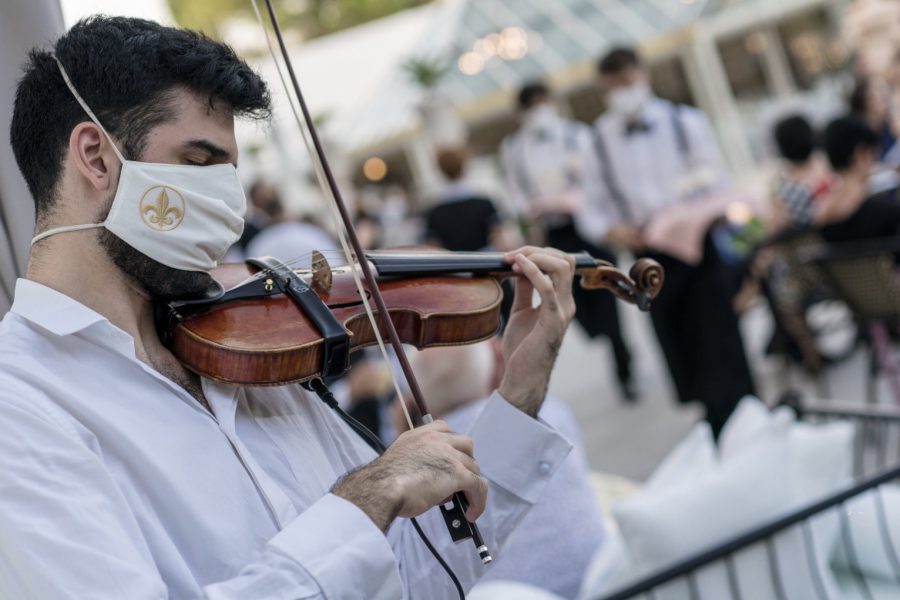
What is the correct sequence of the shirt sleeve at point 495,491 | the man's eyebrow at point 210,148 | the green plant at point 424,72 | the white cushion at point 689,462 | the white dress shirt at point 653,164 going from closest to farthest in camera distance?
the man's eyebrow at point 210,148
the shirt sleeve at point 495,491
the white cushion at point 689,462
the white dress shirt at point 653,164
the green plant at point 424,72

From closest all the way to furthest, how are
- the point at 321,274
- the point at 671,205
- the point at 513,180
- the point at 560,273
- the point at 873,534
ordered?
the point at 560,273 < the point at 321,274 < the point at 873,534 < the point at 671,205 < the point at 513,180

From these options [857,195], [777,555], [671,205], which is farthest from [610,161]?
[777,555]

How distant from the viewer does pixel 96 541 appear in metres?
1.11

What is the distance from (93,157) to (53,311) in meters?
0.23

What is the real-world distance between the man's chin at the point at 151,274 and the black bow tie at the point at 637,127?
13.5 feet

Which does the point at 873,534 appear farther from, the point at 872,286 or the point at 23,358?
the point at 872,286

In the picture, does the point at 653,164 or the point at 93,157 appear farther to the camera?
the point at 653,164

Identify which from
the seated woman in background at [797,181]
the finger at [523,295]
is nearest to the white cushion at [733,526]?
the finger at [523,295]

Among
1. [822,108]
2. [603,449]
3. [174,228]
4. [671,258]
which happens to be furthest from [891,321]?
[822,108]

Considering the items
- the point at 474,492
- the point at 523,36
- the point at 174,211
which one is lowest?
the point at 474,492

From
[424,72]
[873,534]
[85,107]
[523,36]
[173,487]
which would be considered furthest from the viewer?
[523,36]

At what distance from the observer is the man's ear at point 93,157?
1.38 m

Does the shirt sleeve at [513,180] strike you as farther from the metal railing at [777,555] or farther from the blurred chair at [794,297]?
the metal railing at [777,555]

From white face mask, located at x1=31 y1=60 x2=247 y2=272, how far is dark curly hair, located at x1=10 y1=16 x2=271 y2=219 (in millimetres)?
22
